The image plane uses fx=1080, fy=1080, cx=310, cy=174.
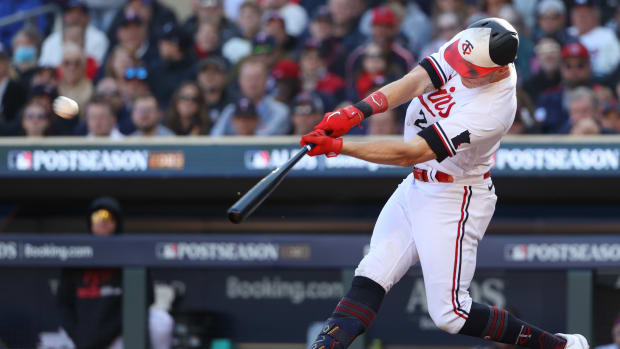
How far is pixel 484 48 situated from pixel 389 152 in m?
0.53

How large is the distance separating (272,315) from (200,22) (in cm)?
249

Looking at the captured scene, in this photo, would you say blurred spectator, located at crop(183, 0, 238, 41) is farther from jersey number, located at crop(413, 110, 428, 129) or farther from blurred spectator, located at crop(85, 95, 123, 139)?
jersey number, located at crop(413, 110, 428, 129)

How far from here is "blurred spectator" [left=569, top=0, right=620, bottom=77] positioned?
6.77 metres

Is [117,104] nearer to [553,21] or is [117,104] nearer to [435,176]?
[553,21]

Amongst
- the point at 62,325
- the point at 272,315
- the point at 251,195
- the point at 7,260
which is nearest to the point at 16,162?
the point at 7,260

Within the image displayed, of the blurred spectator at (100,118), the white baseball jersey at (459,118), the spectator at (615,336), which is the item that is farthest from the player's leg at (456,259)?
the blurred spectator at (100,118)

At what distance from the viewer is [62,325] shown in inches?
244

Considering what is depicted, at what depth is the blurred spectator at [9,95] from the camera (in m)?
7.30

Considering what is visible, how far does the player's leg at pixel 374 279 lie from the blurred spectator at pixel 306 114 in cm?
205

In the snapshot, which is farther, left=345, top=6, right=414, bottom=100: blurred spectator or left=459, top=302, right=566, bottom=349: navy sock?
left=345, top=6, right=414, bottom=100: blurred spectator

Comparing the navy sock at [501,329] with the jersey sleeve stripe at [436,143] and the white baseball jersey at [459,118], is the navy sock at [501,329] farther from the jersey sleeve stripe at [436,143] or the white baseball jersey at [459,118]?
the jersey sleeve stripe at [436,143]

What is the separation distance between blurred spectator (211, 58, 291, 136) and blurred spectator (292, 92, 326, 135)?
A: 0.15m

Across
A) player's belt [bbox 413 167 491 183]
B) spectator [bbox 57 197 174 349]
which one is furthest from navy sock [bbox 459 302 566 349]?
spectator [bbox 57 197 174 349]

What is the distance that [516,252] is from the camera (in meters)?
5.83
